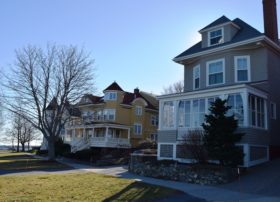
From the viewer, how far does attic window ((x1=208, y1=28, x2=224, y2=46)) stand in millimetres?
23500

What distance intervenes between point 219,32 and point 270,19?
3.84 meters

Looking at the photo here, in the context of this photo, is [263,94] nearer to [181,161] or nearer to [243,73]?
[243,73]

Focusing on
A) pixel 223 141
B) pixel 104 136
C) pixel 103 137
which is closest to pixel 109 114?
pixel 104 136

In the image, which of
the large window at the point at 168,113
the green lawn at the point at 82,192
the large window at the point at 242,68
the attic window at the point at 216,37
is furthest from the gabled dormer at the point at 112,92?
the green lawn at the point at 82,192

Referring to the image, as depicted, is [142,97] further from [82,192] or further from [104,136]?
[82,192]

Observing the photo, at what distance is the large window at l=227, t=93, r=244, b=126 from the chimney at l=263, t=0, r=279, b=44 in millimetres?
7335

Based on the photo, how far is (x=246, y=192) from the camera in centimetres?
1224

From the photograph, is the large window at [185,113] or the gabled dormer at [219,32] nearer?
the large window at [185,113]

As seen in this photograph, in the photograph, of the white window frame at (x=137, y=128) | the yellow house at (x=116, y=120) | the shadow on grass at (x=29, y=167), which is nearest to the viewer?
the shadow on grass at (x=29, y=167)

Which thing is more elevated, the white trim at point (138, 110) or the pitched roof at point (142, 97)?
the pitched roof at point (142, 97)

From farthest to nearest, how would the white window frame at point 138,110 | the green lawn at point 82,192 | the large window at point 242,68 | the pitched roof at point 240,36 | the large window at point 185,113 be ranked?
the white window frame at point 138,110 < the pitched roof at point 240,36 < the large window at point 242,68 < the large window at point 185,113 < the green lawn at point 82,192

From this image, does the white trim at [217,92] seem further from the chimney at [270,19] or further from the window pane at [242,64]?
the chimney at [270,19]

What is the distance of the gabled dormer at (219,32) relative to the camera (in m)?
23.1

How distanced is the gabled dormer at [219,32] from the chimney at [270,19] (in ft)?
6.93
